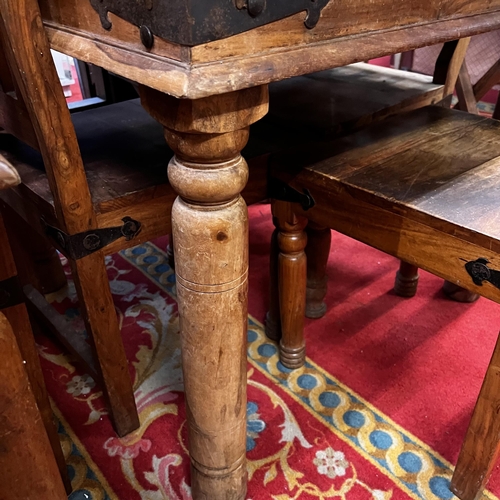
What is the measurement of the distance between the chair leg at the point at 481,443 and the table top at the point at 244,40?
448mm

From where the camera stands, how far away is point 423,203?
0.74 m

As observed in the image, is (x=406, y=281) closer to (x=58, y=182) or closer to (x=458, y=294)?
(x=458, y=294)

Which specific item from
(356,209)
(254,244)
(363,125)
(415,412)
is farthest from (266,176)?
(254,244)

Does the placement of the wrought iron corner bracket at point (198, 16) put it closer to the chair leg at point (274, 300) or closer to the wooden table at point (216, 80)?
the wooden table at point (216, 80)

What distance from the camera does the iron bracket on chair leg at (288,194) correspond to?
2.92ft

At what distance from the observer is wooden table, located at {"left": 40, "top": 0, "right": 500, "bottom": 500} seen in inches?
18.6

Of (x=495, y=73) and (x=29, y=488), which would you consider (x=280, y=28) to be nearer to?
(x=29, y=488)

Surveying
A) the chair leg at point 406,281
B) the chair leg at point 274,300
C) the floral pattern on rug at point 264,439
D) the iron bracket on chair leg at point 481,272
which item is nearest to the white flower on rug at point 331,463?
the floral pattern on rug at point 264,439

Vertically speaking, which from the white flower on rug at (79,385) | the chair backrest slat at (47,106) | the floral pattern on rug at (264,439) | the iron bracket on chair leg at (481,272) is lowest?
the white flower on rug at (79,385)

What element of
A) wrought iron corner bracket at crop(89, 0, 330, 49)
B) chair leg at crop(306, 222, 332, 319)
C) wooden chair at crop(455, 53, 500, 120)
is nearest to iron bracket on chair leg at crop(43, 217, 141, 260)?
wrought iron corner bracket at crop(89, 0, 330, 49)

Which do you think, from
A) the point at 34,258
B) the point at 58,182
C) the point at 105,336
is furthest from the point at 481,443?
A: the point at 34,258

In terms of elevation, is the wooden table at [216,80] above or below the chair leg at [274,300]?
above

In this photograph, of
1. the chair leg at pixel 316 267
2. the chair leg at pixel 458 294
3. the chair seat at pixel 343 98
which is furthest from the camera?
the chair leg at pixel 458 294

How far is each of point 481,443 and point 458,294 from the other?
59 cm
